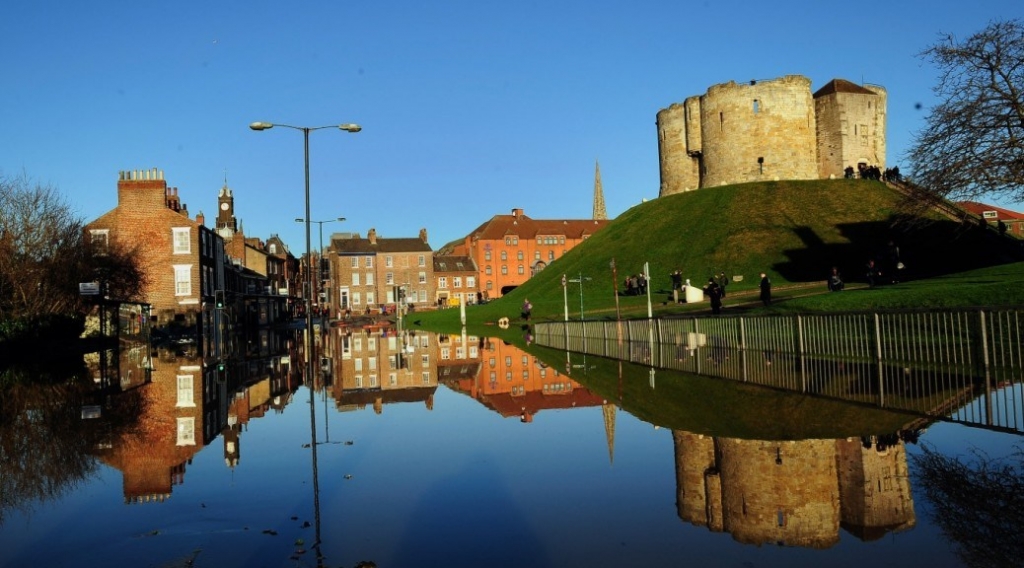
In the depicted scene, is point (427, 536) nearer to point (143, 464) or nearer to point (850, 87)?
point (143, 464)

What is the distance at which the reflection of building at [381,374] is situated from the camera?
16922mm

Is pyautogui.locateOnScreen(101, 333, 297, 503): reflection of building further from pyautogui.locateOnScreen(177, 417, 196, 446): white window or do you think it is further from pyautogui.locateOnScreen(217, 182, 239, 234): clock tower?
pyautogui.locateOnScreen(217, 182, 239, 234): clock tower

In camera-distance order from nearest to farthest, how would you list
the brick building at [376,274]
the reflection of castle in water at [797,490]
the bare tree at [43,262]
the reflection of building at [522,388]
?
the reflection of castle in water at [797,490] → the reflection of building at [522,388] → the bare tree at [43,262] → the brick building at [376,274]

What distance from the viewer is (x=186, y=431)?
11.6 m

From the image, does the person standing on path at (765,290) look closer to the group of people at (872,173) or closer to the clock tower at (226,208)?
the group of people at (872,173)

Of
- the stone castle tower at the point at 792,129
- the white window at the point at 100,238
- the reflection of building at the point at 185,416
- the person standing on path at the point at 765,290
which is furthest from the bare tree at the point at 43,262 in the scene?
the stone castle tower at the point at 792,129

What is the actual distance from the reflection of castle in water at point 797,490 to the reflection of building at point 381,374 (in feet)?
26.4

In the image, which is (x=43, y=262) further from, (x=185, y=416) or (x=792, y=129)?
(x=792, y=129)

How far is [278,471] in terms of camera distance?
351 inches

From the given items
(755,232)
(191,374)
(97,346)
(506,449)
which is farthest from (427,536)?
(755,232)

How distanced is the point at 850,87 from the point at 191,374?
7320cm

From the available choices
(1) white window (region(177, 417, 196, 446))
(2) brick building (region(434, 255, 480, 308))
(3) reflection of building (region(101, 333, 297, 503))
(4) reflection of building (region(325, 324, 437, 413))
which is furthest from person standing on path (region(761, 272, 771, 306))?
(2) brick building (region(434, 255, 480, 308))

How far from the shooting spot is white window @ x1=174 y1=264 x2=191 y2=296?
167 ft

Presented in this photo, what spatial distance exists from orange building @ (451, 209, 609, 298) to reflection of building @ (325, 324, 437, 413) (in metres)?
87.7
